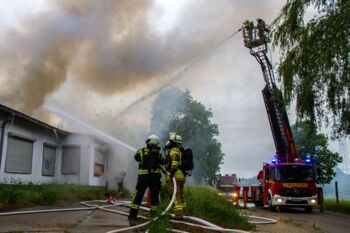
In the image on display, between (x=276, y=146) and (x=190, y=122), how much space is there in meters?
18.2

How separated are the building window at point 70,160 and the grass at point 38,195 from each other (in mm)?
4170

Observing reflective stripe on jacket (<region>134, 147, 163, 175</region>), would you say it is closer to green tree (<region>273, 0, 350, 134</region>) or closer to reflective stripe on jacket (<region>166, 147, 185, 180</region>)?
reflective stripe on jacket (<region>166, 147, 185, 180</region>)

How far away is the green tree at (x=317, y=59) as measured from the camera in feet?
30.1

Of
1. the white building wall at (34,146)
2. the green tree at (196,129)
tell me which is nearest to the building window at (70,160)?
the white building wall at (34,146)

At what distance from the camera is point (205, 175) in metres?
37.6

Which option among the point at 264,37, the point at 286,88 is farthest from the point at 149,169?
the point at 264,37

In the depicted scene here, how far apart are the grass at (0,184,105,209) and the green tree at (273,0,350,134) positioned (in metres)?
7.53

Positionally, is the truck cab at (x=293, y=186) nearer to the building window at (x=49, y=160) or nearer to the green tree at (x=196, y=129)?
the building window at (x=49, y=160)

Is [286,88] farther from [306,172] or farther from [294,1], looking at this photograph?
[306,172]

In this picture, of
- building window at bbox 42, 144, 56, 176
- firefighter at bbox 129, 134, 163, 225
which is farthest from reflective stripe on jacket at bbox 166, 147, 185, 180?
building window at bbox 42, 144, 56, 176

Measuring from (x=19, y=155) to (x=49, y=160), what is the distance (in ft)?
9.26

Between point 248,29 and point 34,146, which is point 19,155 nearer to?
point 34,146

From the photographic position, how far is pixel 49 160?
1795 centimetres

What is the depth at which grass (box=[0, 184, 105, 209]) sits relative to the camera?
10443mm
